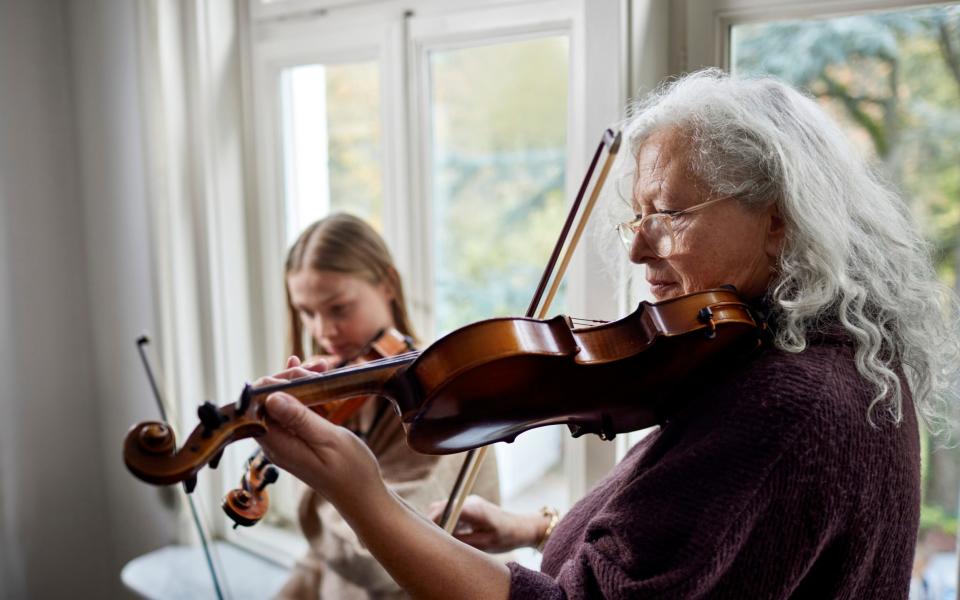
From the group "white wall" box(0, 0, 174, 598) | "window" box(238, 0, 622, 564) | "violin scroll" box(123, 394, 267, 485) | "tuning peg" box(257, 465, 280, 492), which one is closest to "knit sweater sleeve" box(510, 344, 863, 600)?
"violin scroll" box(123, 394, 267, 485)

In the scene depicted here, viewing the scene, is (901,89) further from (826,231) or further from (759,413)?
(759,413)

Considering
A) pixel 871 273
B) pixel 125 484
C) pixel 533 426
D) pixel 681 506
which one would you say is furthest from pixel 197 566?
pixel 871 273

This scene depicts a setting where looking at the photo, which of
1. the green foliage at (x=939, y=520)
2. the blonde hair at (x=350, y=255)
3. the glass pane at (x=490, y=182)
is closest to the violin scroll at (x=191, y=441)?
the blonde hair at (x=350, y=255)

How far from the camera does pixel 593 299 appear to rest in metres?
1.42

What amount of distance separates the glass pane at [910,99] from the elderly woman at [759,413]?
1.67ft

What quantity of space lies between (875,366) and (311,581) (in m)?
1.16

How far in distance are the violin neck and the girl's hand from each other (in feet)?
0.04

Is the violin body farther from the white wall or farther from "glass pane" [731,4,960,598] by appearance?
the white wall

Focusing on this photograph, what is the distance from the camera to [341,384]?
Answer: 79 cm

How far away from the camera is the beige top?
4.66ft

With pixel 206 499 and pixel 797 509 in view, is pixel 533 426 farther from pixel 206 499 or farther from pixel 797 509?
pixel 206 499

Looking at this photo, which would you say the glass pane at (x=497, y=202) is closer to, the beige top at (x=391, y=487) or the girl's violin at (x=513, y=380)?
the beige top at (x=391, y=487)

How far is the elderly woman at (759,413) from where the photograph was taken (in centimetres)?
71

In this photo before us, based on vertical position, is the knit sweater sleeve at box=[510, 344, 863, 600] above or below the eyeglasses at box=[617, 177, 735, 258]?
below
